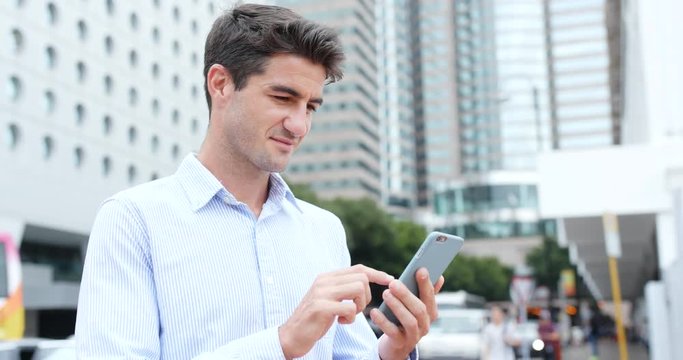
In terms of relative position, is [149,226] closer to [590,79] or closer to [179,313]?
[179,313]

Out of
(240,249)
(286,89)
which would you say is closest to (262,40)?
(286,89)

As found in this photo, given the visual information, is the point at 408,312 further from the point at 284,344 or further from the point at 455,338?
the point at 455,338

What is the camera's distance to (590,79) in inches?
5197

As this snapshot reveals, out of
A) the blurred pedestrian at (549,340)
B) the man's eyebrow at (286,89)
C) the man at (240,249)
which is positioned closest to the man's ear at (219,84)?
the man at (240,249)

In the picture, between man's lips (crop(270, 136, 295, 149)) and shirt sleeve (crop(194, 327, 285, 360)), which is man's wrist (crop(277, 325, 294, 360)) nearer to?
shirt sleeve (crop(194, 327, 285, 360))

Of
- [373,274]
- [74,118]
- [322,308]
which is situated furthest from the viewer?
[74,118]

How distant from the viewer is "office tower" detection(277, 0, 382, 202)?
110 metres

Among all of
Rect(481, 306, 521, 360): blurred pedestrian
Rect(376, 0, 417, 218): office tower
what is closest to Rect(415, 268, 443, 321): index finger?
Rect(481, 306, 521, 360): blurred pedestrian

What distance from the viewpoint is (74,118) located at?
38156 mm

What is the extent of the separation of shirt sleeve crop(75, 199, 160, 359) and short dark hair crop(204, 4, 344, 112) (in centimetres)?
41

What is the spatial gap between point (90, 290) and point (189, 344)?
225 mm

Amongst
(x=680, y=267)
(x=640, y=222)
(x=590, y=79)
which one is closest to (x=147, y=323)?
(x=680, y=267)

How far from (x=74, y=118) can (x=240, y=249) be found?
38.2 metres

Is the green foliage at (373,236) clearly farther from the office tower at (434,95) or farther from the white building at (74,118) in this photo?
the office tower at (434,95)
